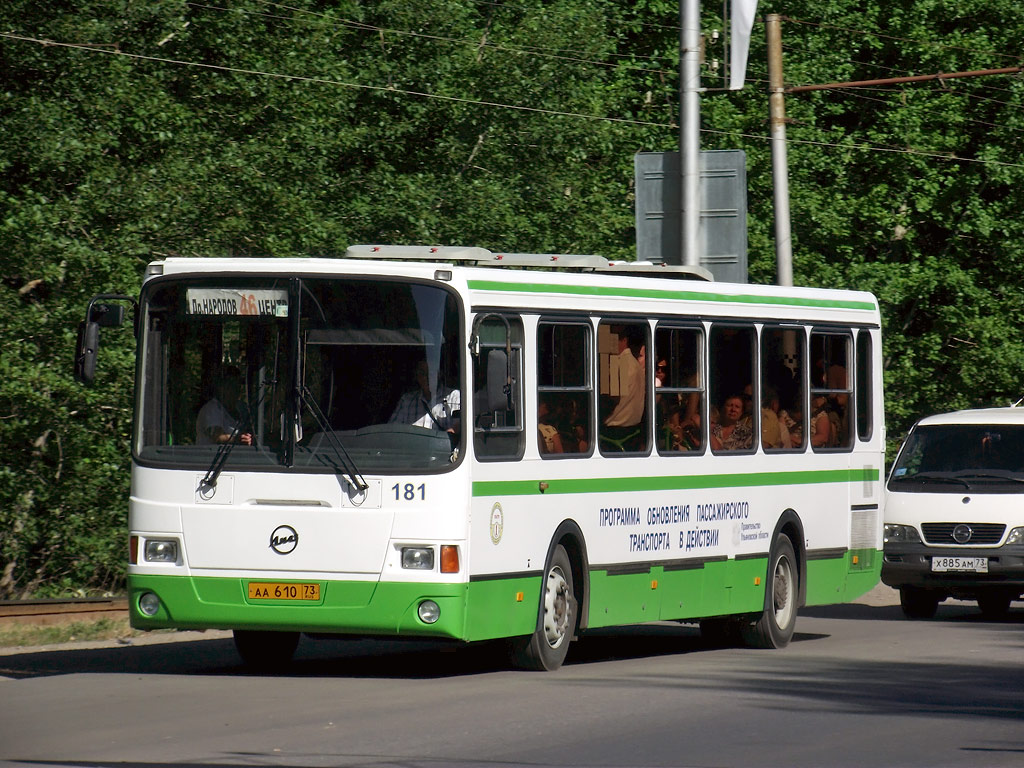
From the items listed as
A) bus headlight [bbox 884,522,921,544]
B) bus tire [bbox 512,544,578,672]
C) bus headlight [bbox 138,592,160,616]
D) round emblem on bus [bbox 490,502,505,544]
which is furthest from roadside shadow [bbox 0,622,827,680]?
bus headlight [bbox 884,522,921,544]

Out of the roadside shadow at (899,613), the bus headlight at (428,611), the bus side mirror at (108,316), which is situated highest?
the bus side mirror at (108,316)

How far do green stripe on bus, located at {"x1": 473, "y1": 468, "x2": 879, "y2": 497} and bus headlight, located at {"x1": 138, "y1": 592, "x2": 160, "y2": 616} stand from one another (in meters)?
2.12

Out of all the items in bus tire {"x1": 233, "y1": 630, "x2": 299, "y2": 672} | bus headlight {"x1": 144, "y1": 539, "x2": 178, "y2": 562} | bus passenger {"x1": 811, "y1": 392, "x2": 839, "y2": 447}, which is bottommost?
bus tire {"x1": 233, "y1": 630, "x2": 299, "y2": 672}

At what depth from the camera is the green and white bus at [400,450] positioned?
12406 millimetres

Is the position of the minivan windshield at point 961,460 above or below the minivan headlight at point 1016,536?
above

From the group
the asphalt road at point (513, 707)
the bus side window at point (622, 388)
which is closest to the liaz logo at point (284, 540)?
the asphalt road at point (513, 707)

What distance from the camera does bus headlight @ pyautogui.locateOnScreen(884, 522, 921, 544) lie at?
1994 cm

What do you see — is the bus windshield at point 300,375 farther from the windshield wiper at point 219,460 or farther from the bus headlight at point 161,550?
the bus headlight at point 161,550

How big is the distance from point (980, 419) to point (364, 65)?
9.12m

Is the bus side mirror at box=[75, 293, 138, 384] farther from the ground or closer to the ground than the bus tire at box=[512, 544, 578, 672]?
farther from the ground

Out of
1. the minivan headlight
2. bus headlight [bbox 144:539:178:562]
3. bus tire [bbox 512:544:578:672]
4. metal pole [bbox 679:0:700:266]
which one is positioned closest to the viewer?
bus headlight [bbox 144:539:178:562]

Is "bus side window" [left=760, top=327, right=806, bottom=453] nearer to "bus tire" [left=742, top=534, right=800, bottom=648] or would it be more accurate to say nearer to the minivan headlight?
"bus tire" [left=742, top=534, right=800, bottom=648]

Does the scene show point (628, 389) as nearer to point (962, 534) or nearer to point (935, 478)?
point (962, 534)

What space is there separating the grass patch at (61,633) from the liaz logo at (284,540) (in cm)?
478
